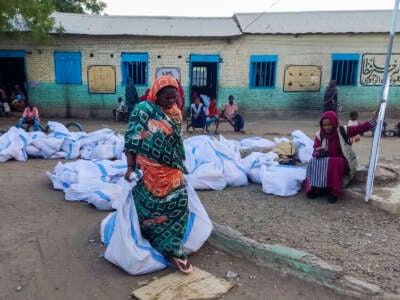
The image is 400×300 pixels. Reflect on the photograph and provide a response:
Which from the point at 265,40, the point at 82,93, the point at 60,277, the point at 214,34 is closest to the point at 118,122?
the point at 82,93

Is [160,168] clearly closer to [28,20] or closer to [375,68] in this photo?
[28,20]

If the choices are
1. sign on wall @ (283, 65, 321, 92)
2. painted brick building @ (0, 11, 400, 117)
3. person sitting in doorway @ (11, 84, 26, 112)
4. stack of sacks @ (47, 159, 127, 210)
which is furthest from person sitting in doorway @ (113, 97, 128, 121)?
stack of sacks @ (47, 159, 127, 210)

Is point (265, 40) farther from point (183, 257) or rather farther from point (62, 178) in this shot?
point (183, 257)

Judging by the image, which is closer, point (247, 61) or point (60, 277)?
point (60, 277)

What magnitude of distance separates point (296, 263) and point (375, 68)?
528 inches

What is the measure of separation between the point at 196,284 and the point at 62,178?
119 inches

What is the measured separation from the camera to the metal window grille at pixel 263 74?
14367 mm

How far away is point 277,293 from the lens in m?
2.88

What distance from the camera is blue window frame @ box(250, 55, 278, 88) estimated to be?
14227mm

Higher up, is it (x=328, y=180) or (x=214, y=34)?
(x=214, y=34)

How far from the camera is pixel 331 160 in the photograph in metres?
4.58

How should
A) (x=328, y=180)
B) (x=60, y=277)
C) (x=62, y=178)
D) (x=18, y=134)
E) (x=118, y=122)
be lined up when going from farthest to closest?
(x=118, y=122) < (x=18, y=134) < (x=62, y=178) < (x=328, y=180) < (x=60, y=277)

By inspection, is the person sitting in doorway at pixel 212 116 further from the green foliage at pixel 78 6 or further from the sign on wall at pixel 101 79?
the green foliage at pixel 78 6

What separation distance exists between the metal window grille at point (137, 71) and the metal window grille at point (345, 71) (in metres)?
6.87
